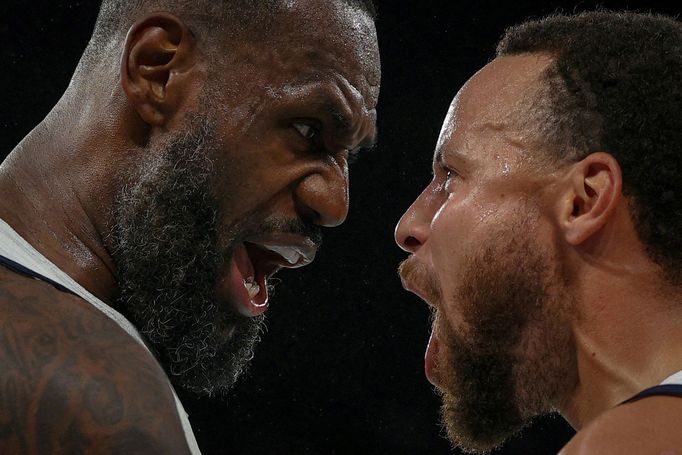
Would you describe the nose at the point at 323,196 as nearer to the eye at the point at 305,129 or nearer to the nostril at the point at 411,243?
the eye at the point at 305,129

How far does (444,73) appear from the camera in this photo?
11.0 ft

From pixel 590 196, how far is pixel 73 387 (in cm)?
73

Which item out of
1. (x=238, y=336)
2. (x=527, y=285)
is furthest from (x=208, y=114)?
(x=527, y=285)

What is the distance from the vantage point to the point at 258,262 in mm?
1845

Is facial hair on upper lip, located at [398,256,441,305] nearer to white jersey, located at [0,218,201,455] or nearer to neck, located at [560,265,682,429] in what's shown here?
neck, located at [560,265,682,429]

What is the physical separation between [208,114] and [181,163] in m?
0.10

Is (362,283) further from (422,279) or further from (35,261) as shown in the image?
(35,261)

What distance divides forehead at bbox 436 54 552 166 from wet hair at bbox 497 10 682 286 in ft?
0.08

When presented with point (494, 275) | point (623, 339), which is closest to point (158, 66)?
point (494, 275)

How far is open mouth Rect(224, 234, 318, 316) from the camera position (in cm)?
176

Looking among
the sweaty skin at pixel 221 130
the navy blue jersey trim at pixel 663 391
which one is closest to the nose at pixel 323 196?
the sweaty skin at pixel 221 130

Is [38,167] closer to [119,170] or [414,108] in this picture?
[119,170]

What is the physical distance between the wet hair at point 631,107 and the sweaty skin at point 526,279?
0.02 m

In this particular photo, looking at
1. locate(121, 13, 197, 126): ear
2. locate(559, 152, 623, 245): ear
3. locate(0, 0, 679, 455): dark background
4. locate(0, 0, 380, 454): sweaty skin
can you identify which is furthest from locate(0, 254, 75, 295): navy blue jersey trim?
locate(0, 0, 679, 455): dark background
